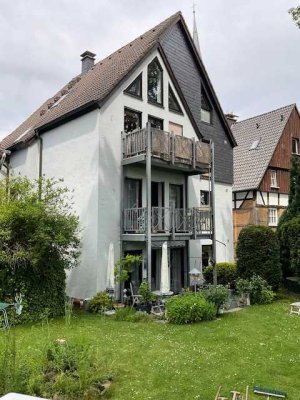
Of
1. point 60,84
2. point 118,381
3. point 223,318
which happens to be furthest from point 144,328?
point 60,84

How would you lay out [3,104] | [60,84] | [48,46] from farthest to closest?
[60,84]
[3,104]
[48,46]

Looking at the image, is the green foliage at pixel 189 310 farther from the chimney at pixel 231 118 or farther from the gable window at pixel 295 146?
the chimney at pixel 231 118

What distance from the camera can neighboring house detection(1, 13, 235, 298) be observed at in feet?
46.9

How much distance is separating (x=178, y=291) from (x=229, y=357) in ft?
29.2

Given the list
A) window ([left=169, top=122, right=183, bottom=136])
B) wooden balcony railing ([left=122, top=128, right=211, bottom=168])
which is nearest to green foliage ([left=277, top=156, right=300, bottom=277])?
wooden balcony railing ([left=122, top=128, right=211, bottom=168])

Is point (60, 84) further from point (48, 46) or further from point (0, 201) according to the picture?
point (0, 201)

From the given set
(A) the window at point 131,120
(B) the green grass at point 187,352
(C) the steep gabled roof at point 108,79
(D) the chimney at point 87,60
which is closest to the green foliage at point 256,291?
(B) the green grass at point 187,352

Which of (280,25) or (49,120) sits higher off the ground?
(49,120)

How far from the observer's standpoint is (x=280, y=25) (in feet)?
23.4

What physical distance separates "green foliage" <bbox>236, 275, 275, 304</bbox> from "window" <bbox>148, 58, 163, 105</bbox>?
8.89 metres

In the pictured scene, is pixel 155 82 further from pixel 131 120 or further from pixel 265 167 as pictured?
pixel 265 167

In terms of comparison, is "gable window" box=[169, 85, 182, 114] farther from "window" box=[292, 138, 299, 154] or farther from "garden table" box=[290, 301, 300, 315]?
"window" box=[292, 138, 299, 154]

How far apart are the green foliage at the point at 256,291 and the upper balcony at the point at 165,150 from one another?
529cm

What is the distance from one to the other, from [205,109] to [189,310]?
528 inches
